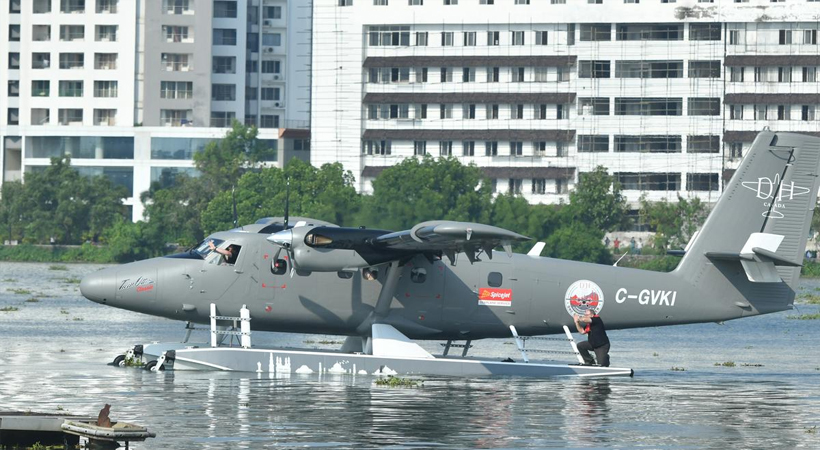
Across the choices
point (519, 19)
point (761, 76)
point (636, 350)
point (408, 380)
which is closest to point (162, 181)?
point (519, 19)

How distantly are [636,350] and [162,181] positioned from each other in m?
109

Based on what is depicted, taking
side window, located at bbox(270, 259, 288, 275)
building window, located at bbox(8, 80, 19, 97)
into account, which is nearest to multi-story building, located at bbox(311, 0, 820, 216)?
building window, located at bbox(8, 80, 19, 97)

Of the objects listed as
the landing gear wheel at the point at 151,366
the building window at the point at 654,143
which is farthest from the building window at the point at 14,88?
the landing gear wheel at the point at 151,366

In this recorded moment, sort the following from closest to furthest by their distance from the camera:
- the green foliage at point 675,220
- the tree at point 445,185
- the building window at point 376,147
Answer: the tree at point 445,185 → the green foliage at point 675,220 → the building window at point 376,147

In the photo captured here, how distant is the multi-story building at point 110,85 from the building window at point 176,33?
114 mm

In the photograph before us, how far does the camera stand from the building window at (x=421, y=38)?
12862 cm

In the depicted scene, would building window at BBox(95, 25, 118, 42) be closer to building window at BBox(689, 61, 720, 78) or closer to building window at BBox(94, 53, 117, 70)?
building window at BBox(94, 53, 117, 70)

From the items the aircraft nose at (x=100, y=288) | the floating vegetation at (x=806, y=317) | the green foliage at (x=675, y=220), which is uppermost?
the green foliage at (x=675, y=220)

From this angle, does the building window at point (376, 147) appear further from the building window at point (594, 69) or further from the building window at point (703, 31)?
the building window at point (703, 31)

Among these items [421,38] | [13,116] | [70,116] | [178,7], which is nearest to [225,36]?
[178,7]

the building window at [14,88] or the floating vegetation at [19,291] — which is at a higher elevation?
the building window at [14,88]

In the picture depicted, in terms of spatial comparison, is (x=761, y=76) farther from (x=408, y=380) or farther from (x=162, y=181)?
(x=408, y=380)

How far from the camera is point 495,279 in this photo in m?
29.8

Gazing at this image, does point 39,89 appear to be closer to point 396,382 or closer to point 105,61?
point 105,61
